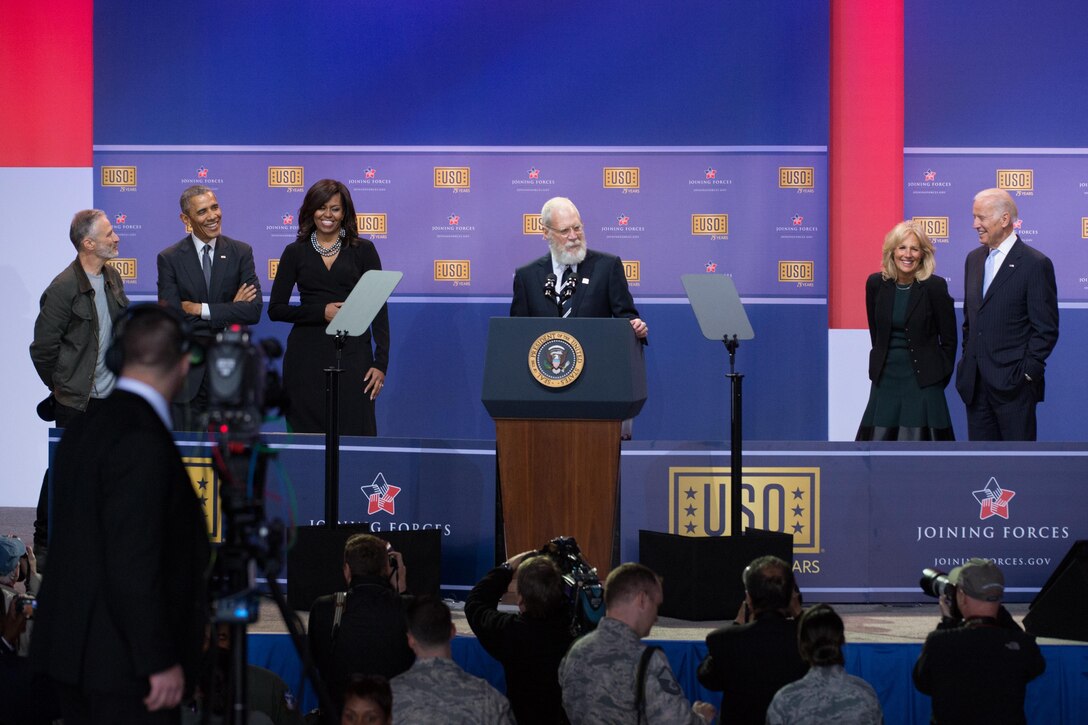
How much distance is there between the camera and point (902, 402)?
7.12 m

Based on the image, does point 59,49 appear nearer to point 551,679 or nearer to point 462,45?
point 462,45

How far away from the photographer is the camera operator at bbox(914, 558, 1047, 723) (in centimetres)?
442

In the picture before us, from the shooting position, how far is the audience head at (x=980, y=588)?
14.6ft

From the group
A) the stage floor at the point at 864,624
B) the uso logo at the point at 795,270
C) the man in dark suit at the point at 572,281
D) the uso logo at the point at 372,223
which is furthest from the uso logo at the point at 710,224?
the stage floor at the point at 864,624

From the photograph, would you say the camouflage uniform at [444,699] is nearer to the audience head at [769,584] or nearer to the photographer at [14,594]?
the audience head at [769,584]

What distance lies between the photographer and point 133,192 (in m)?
9.48

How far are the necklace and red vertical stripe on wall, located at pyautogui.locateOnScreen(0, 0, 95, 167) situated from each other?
3013 mm

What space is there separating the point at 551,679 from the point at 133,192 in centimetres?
608

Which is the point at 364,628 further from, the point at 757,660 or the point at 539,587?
the point at 757,660

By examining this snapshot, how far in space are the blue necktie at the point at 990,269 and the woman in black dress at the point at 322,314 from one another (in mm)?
3182

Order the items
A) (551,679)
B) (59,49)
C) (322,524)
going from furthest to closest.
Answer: (59,49) < (322,524) < (551,679)

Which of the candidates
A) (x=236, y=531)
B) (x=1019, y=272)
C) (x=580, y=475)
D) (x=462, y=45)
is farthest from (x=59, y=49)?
(x=236, y=531)

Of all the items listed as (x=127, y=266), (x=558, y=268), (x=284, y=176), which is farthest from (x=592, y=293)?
(x=127, y=266)

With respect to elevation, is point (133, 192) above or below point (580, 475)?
above
